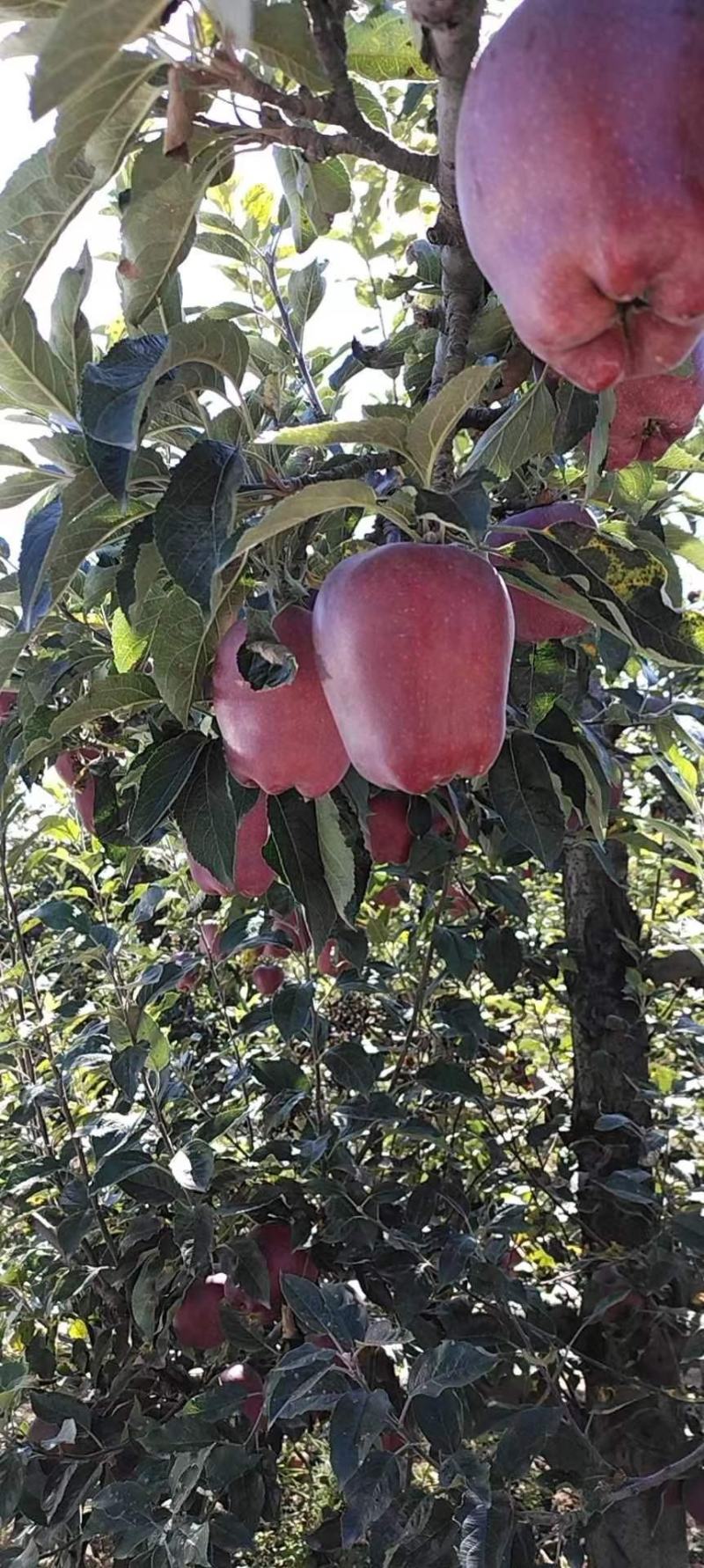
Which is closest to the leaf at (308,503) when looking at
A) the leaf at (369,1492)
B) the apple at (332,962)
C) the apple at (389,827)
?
the apple at (389,827)

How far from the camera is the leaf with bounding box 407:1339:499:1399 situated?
3.11ft

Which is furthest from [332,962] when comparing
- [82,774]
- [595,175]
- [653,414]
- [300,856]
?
[595,175]

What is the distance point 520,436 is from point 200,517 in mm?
266

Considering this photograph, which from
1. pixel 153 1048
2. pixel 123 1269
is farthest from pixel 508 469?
pixel 123 1269

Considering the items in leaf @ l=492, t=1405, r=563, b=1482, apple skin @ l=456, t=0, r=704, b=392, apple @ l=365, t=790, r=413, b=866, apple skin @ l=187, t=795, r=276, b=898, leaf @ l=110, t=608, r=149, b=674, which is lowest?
leaf @ l=492, t=1405, r=563, b=1482

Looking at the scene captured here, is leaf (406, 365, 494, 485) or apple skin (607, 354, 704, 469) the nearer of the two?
leaf (406, 365, 494, 485)

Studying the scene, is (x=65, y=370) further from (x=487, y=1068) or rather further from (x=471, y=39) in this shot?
(x=487, y=1068)

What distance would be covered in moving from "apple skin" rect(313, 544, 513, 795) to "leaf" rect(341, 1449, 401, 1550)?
67 cm

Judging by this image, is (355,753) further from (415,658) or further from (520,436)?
(520,436)

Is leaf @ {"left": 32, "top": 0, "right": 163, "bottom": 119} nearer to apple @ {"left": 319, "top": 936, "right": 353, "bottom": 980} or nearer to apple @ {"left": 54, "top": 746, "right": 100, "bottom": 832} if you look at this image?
apple @ {"left": 54, "top": 746, "right": 100, "bottom": 832}

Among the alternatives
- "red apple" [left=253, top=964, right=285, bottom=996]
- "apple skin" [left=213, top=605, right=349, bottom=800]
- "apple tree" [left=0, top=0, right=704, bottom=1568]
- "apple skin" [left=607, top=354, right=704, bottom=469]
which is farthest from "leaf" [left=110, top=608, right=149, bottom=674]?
"red apple" [left=253, top=964, right=285, bottom=996]

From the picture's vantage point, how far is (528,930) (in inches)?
82.8

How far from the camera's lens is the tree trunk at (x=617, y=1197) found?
1.38m

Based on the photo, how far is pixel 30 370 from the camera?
711mm
